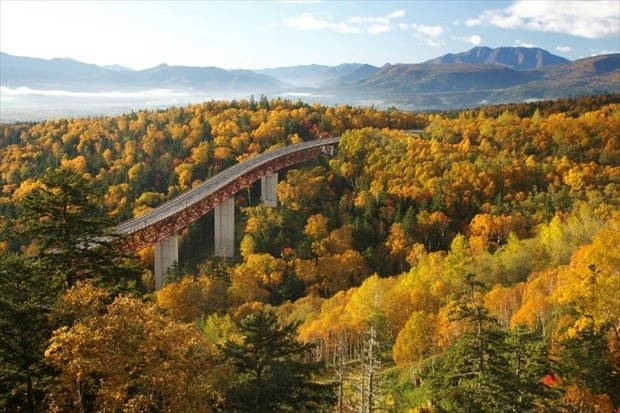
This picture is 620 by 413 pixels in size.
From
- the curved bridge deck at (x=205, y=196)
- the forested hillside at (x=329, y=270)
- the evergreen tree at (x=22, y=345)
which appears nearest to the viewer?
the evergreen tree at (x=22, y=345)

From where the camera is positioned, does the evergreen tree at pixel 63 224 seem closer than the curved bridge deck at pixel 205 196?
Yes

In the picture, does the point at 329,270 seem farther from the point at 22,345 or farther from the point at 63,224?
the point at 22,345

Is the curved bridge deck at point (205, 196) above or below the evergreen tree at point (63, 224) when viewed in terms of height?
below

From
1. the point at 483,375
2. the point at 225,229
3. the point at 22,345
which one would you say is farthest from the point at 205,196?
the point at 483,375

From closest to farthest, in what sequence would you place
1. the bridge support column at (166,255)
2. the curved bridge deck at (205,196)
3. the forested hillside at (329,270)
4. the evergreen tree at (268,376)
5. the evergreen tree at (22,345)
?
the evergreen tree at (22,345)
the forested hillside at (329,270)
the evergreen tree at (268,376)
the curved bridge deck at (205,196)
the bridge support column at (166,255)

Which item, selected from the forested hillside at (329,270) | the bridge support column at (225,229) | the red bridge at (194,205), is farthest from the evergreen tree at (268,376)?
the bridge support column at (225,229)

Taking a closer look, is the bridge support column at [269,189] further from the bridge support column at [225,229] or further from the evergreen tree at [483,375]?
the evergreen tree at [483,375]

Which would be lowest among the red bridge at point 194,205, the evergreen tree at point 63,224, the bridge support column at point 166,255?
the bridge support column at point 166,255
